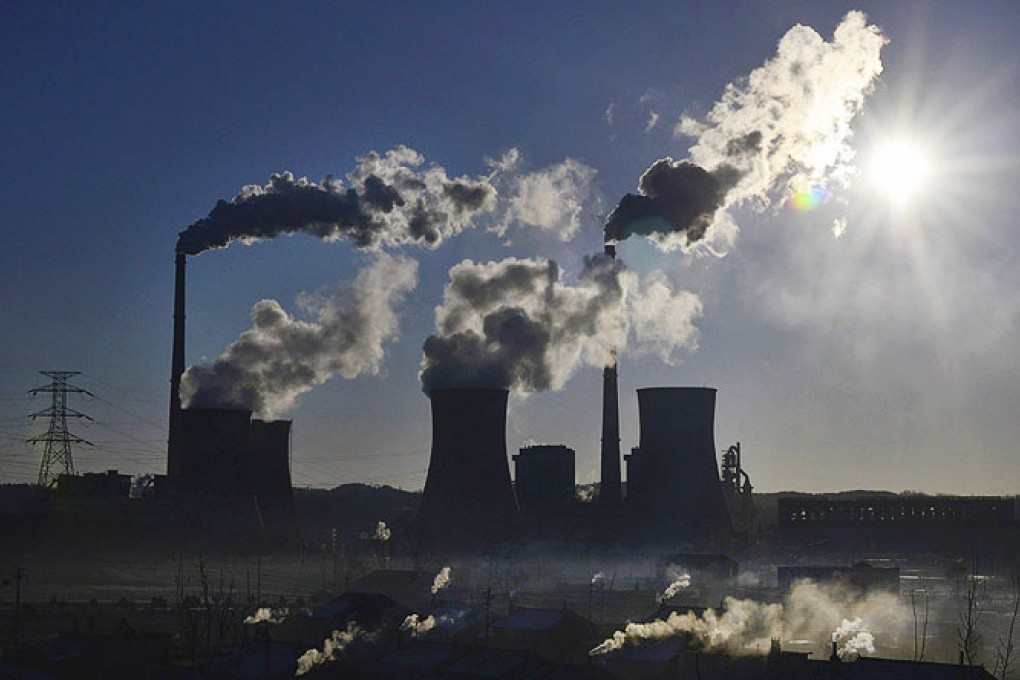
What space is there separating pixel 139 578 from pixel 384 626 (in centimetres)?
2598

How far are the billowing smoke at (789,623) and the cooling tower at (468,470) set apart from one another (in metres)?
12.2

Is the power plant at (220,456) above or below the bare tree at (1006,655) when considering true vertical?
above

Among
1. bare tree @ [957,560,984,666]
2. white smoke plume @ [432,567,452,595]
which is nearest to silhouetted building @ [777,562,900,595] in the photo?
bare tree @ [957,560,984,666]

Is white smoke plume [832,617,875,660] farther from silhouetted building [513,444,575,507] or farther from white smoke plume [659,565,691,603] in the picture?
silhouetted building [513,444,575,507]

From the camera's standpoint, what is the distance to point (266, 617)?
35219 millimetres

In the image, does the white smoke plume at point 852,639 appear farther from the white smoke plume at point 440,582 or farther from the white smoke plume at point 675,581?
the white smoke plume at point 440,582

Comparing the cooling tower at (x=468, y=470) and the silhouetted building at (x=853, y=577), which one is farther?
the cooling tower at (x=468, y=470)

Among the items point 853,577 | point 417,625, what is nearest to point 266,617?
point 417,625

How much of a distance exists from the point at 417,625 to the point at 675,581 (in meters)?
20.4

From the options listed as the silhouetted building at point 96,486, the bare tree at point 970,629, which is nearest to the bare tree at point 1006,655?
the bare tree at point 970,629

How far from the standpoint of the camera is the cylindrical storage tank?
178 feet

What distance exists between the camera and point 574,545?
63.7m

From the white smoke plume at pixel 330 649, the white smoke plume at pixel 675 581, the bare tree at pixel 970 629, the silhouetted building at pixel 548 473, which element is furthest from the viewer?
the silhouetted building at pixel 548 473

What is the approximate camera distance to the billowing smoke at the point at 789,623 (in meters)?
29.6
